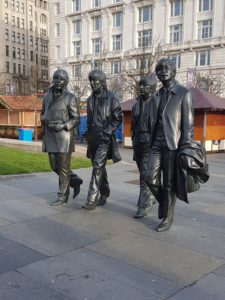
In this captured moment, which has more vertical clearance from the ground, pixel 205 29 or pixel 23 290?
pixel 205 29

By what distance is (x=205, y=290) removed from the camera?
3232 mm

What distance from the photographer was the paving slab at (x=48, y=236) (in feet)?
13.8

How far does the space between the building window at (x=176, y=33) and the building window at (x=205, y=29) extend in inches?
117

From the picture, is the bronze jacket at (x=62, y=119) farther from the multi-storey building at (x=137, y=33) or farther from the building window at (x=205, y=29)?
the building window at (x=205, y=29)

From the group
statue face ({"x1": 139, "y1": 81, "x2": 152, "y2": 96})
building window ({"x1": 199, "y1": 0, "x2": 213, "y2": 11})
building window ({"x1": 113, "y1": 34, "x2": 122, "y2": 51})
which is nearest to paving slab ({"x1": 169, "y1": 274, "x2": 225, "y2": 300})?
statue face ({"x1": 139, "y1": 81, "x2": 152, "y2": 96})

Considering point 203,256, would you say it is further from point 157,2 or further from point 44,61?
point 44,61

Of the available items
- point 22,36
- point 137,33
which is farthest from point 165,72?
point 22,36

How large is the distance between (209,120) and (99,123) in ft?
42.9

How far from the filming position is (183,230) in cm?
499

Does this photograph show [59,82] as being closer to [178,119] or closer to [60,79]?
[60,79]

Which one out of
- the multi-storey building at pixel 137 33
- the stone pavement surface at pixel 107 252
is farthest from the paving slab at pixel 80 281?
the multi-storey building at pixel 137 33

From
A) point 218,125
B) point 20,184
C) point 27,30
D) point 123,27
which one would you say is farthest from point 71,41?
point 20,184

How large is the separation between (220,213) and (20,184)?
14.1 feet

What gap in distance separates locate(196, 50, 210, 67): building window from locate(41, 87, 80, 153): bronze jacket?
4715 cm
